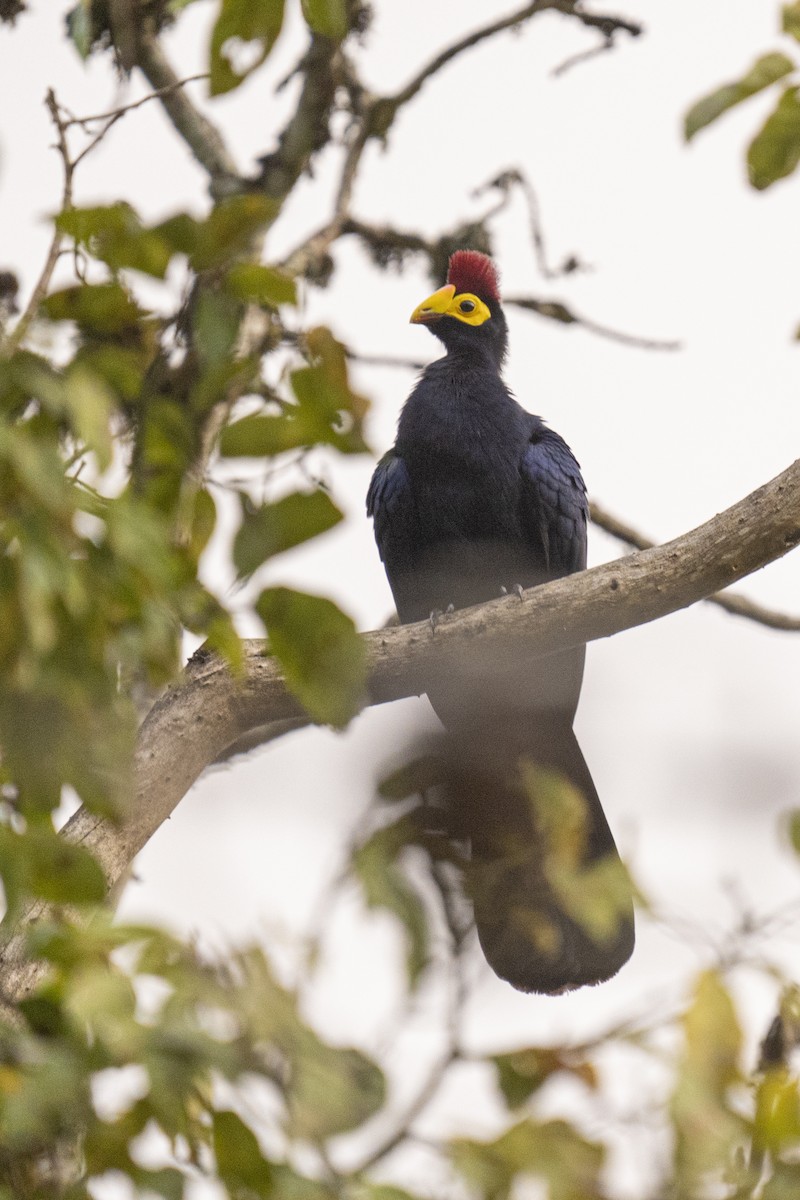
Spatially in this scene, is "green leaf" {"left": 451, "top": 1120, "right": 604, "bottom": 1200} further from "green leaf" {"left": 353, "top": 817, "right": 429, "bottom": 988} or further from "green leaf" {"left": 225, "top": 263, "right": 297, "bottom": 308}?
"green leaf" {"left": 225, "top": 263, "right": 297, "bottom": 308}

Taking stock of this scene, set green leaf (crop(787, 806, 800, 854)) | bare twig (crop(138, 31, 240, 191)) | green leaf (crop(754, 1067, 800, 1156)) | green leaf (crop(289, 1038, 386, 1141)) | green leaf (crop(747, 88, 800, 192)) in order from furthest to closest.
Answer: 1. bare twig (crop(138, 31, 240, 191))
2. green leaf (crop(747, 88, 800, 192))
3. green leaf (crop(787, 806, 800, 854))
4. green leaf (crop(754, 1067, 800, 1156))
5. green leaf (crop(289, 1038, 386, 1141))

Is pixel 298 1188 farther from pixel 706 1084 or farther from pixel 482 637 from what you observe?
pixel 482 637

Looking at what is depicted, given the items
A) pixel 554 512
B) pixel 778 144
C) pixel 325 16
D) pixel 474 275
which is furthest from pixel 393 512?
pixel 325 16

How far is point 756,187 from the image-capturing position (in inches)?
80.5

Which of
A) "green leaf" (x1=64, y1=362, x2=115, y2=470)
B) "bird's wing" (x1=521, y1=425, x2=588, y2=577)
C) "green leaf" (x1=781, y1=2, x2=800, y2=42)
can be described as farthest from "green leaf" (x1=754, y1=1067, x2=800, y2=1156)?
"bird's wing" (x1=521, y1=425, x2=588, y2=577)

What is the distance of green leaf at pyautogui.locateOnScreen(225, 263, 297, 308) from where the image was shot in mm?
1461

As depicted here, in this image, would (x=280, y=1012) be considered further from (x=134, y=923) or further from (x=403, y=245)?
(x=403, y=245)

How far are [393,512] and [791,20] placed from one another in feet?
9.25

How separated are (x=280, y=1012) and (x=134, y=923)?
18cm

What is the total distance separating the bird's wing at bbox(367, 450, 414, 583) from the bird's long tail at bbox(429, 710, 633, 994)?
0.69 metres

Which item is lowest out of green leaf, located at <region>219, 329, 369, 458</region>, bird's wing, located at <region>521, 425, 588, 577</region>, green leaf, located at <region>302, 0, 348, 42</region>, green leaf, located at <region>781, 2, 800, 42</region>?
green leaf, located at <region>219, 329, 369, 458</region>

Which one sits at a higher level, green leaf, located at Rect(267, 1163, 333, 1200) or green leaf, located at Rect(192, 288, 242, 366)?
green leaf, located at Rect(192, 288, 242, 366)

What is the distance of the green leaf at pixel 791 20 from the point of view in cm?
187

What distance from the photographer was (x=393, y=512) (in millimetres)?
4594
